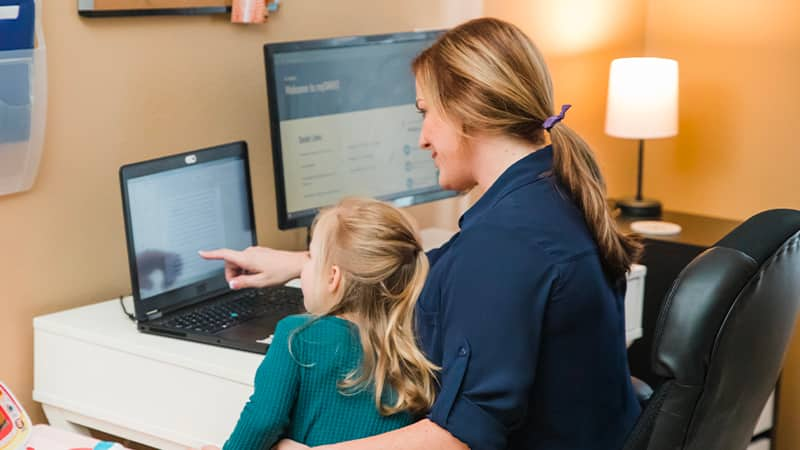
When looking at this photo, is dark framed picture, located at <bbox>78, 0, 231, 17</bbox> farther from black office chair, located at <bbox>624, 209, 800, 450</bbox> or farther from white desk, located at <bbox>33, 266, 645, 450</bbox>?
black office chair, located at <bbox>624, 209, 800, 450</bbox>

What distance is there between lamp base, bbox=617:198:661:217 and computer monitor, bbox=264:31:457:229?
3.36 ft

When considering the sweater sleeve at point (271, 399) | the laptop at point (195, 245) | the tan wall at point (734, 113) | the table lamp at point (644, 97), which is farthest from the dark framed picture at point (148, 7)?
the tan wall at point (734, 113)

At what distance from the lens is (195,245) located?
5.98 ft

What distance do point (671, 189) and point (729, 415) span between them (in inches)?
84.3

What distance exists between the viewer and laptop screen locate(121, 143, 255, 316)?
1701mm

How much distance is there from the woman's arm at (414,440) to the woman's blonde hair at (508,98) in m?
0.31

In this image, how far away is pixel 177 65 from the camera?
6.50 ft

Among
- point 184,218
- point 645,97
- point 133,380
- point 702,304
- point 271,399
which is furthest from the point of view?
point 645,97

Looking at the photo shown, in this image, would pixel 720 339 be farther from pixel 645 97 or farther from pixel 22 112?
pixel 645 97

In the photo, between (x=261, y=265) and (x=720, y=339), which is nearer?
(x=720, y=339)

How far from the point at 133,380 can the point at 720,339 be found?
94 cm

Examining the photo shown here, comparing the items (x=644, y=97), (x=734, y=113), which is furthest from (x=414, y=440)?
(x=734, y=113)

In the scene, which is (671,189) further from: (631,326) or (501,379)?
(501,379)

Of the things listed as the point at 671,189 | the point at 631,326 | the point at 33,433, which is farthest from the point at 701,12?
the point at 33,433
